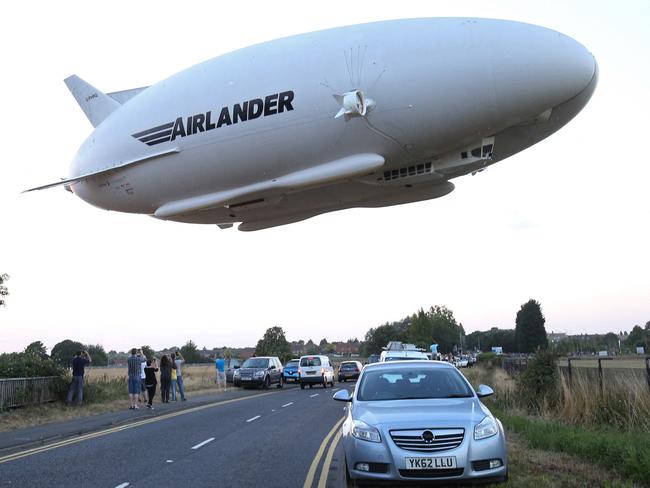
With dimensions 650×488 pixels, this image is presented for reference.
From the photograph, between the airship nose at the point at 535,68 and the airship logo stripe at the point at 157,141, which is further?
the airship logo stripe at the point at 157,141

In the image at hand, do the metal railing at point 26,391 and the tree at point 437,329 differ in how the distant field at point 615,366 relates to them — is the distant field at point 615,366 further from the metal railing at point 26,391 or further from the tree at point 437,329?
the tree at point 437,329

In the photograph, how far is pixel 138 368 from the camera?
2112 centimetres

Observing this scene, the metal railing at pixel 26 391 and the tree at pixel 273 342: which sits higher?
the tree at pixel 273 342

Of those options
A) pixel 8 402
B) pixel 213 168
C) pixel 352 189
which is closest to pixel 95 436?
pixel 8 402

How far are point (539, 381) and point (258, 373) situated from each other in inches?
777

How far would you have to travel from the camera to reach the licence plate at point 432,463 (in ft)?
22.5

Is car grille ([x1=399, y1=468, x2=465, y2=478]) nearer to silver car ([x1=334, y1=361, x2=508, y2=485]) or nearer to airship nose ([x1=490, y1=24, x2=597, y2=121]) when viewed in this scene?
silver car ([x1=334, y1=361, x2=508, y2=485])

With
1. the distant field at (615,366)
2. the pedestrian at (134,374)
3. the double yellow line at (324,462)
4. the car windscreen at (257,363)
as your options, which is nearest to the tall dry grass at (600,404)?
the distant field at (615,366)

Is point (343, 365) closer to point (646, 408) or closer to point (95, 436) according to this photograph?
point (95, 436)

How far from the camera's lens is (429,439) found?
7043 mm

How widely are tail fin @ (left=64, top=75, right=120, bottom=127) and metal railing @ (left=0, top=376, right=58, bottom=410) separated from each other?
854cm

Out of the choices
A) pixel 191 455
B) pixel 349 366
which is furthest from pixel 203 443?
pixel 349 366

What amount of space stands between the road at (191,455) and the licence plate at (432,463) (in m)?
2.11

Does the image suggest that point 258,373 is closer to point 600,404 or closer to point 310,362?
point 310,362
